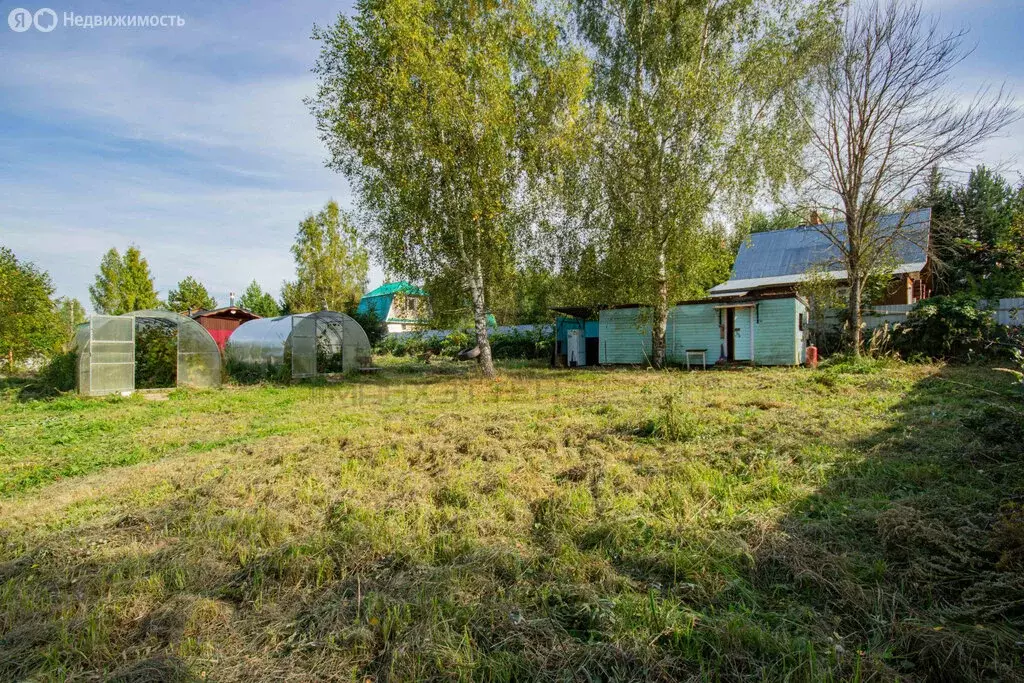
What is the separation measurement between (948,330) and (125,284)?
1669 inches

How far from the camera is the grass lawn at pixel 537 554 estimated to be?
2420mm

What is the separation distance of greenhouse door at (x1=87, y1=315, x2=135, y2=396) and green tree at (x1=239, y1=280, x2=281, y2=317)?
3461 centimetres

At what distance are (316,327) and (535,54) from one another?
1161 centimetres

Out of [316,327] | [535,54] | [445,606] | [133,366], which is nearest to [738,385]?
[445,606]

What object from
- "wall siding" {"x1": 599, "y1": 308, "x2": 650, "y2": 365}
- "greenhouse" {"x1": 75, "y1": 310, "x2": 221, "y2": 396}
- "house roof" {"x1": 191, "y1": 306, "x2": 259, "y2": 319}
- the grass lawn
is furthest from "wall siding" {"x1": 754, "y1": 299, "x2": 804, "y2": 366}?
"house roof" {"x1": 191, "y1": 306, "x2": 259, "y2": 319}

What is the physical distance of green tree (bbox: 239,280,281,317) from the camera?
4784 cm

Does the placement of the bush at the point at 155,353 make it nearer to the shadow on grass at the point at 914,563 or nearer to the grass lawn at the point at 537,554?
the grass lawn at the point at 537,554

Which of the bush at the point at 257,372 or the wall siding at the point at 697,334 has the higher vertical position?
the wall siding at the point at 697,334

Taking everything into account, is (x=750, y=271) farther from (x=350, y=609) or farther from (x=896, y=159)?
(x=350, y=609)

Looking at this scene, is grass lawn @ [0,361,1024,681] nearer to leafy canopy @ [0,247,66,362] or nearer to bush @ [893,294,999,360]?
bush @ [893,294,999,360]

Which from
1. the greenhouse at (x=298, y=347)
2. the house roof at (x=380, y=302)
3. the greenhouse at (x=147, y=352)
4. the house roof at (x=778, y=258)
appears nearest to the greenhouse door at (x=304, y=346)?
the greenhouse at (x=298, y=347)

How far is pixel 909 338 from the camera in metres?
16.5

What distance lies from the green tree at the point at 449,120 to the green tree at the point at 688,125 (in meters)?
2.37

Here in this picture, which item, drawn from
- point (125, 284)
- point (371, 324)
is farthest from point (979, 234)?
point (125, 284)
